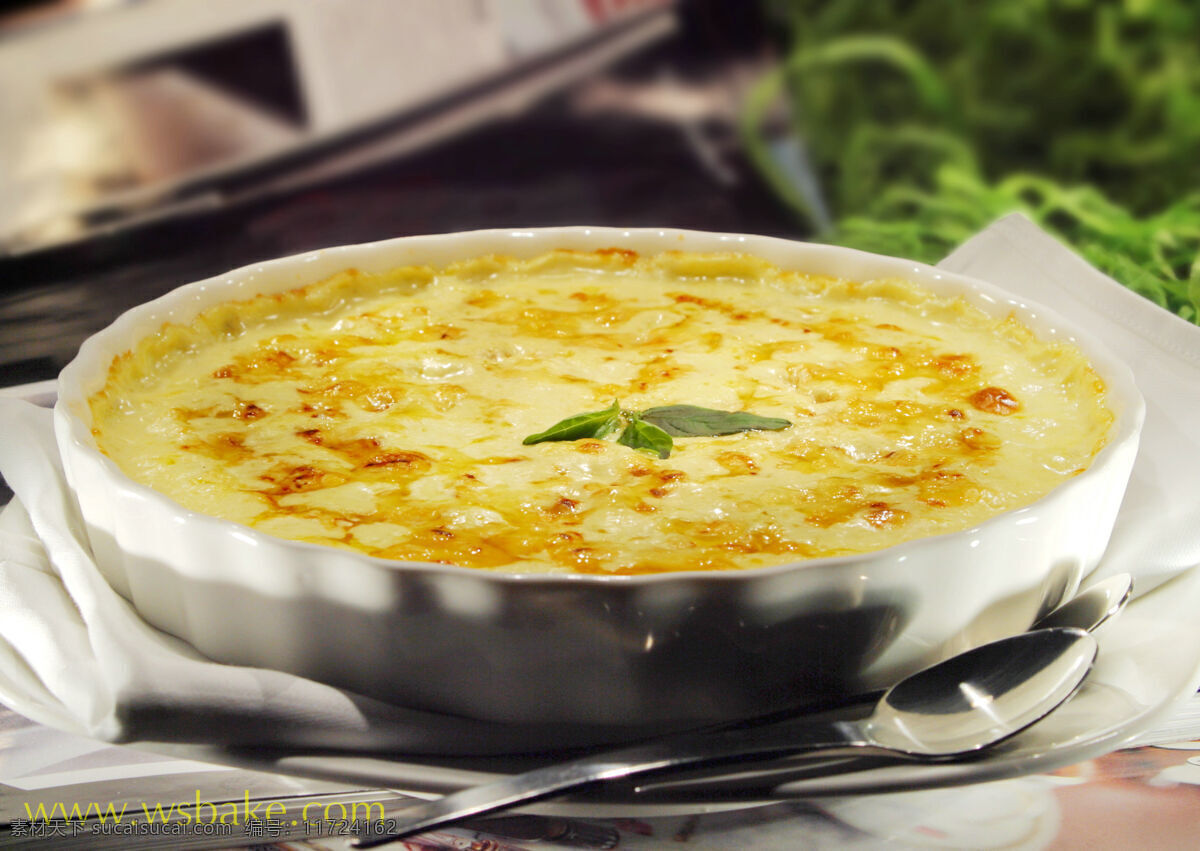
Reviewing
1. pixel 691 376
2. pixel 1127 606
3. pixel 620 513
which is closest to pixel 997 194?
pixel 691 376

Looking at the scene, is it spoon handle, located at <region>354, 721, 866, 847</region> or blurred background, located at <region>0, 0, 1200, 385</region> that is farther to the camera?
blurred background, located at <region>0, 0, 1200, 385</region>

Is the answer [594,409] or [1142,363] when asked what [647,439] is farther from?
[1142,363]

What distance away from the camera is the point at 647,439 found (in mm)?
1441

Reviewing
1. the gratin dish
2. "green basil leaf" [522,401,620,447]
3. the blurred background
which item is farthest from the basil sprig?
the blurred background

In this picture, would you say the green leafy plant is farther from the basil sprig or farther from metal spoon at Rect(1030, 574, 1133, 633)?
metal spoon at Rect(1030, 574, 1133, 633)

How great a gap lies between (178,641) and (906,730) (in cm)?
77

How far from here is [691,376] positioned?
1.71 meters

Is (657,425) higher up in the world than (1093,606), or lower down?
higher up

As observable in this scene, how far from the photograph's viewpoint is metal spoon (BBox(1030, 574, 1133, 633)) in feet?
4.14

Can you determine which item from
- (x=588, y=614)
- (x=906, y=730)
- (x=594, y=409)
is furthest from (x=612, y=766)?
(x=594, y=409)

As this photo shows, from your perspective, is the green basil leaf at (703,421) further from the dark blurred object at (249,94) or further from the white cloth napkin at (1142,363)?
the dark blurred object at (249,94)

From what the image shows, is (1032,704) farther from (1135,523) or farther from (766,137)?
(766,137)

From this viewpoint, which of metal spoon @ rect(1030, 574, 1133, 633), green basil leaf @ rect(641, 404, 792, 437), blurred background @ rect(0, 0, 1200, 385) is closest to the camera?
metal spoon @ rect(1030, 574, 1133, 633)

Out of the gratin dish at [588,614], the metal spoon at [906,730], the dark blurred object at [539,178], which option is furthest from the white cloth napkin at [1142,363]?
the dark blurred object at [539,178]
